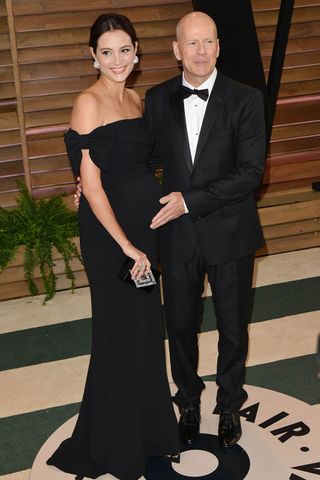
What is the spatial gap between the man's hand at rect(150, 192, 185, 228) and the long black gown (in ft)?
0.20

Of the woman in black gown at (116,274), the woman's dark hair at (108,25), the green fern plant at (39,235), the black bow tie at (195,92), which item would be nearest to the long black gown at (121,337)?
the woman in black gown at (116,274)

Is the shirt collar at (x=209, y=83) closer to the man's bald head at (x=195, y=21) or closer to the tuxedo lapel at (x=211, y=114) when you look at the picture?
the tuxedo lapel at (x=211, y=114)

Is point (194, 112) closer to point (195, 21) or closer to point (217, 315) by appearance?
point (195, 21)

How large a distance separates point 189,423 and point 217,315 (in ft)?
1.93

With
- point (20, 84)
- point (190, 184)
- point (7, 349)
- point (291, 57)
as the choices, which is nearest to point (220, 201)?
point (190, 184)

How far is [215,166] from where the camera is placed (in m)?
3.75

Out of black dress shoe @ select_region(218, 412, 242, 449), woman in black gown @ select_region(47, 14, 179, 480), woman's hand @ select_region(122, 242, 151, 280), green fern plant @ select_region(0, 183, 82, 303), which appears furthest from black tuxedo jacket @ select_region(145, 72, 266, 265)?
green fern plant @ select_region(0, 183, 82, 303)

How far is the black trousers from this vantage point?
394 cm

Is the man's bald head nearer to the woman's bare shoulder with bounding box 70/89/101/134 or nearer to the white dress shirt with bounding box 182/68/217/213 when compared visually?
the white dress shirt with bounding box 182/68/217/213

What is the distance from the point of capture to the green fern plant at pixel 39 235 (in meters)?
6.21

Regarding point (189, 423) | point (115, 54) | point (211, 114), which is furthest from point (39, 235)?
point (115, 54)

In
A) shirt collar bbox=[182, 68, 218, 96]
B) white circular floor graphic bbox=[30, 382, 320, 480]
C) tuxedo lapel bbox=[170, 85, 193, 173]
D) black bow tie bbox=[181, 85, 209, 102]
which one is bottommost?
white circular floor graphic bbox=[30, 382, 320, 480]

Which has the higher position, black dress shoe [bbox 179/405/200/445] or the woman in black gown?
the woman in black gown

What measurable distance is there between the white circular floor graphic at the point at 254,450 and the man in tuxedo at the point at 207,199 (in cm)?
9
